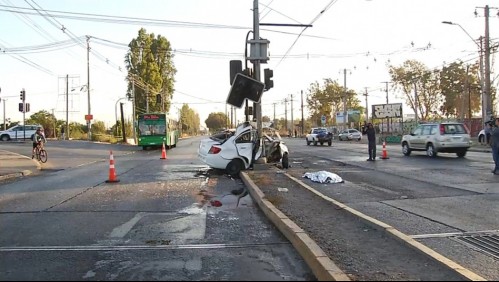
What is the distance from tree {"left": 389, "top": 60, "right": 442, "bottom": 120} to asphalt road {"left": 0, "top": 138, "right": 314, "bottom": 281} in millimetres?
60923

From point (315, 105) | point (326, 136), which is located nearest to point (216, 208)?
point (326, 136)

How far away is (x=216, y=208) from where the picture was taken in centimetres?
984

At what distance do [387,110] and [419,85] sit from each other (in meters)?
15.6

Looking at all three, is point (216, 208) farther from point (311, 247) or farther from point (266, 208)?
point (311, 247)

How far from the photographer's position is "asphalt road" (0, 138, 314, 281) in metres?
5.32

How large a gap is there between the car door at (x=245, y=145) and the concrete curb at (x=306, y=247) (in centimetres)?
736

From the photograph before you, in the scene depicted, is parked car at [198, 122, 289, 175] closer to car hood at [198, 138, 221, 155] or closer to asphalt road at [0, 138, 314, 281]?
car hood at [198, 138, 221, 155]

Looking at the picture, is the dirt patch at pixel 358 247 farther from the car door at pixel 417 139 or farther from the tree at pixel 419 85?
the tree at pixel 419 85

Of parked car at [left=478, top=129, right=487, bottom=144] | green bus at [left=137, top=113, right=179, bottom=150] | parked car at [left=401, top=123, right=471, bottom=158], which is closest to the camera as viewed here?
parked car at [left=401, top=123, right=471, bottom=158]

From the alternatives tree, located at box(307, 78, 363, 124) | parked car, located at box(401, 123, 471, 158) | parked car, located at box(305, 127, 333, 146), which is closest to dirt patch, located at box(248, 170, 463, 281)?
parked car, located at box(401, 123, 471, 158)

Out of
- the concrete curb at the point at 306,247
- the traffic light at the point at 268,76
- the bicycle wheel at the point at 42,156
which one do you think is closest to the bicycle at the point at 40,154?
the bicycle wheel at the point at 42,156

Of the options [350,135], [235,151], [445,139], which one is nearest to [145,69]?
[350,135]

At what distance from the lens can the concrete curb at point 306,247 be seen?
189 inches

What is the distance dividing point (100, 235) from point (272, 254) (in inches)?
109
